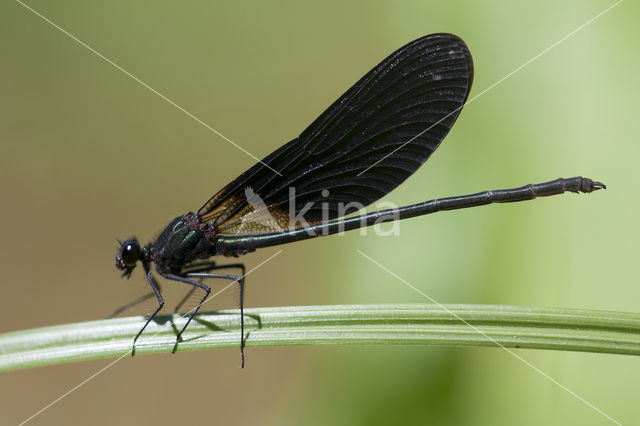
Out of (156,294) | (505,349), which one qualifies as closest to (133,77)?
(156,294)

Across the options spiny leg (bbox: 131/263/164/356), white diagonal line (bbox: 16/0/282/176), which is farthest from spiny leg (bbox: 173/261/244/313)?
white diagonal line (bbox: 16/0/282/176)

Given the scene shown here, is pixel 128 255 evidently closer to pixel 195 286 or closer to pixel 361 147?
pixel 195 286

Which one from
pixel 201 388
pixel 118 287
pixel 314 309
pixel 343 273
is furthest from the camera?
pixel 118 287

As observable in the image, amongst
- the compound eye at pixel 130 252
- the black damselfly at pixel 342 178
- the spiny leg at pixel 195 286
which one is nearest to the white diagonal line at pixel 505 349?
the black damselfly at pixel 342 178

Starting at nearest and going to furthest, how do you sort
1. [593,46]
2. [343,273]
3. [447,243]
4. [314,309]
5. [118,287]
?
[314,309], [593,46], [447,243], [343,273], [118,287]

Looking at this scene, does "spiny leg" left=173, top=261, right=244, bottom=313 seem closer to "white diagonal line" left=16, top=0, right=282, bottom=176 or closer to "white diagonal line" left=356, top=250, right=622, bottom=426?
"white diagonal line" left=356, top=250, right=622, bottom=426

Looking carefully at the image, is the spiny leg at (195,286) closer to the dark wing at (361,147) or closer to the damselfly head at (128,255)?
the damselfly head at (128,255)

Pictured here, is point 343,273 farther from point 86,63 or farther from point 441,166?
point 86,63

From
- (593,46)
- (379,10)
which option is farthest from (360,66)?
(593,46)
